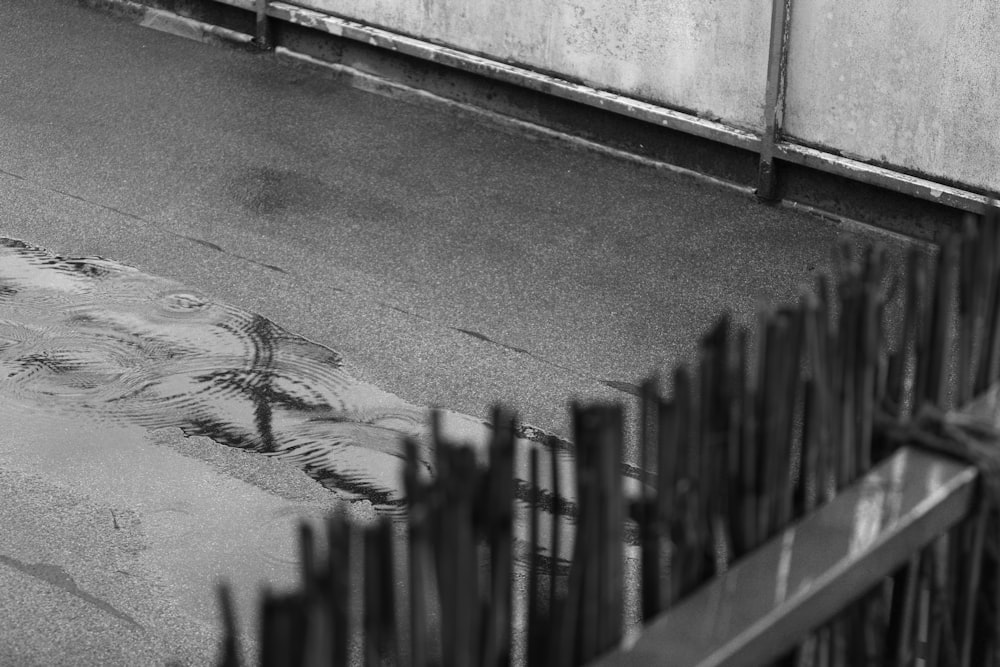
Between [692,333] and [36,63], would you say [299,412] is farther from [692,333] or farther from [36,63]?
[36,63]

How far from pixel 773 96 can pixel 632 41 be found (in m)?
0.82

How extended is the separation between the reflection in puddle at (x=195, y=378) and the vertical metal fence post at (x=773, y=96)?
230 centimetres

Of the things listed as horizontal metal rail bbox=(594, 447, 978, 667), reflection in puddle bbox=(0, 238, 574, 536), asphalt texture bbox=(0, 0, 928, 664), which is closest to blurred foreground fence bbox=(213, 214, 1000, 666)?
horizontal metal rail bbox=(594, 447, 978, 667)

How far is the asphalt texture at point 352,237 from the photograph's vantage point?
4520 millimetres

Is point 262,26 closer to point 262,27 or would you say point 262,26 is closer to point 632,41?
point 262,27

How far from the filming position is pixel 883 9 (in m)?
6.05

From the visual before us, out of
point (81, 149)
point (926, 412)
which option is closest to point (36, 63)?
point (81, 149)

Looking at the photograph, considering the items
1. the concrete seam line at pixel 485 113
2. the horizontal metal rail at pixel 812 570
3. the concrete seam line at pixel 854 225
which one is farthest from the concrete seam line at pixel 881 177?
the horizontal metal rail at pixel 812 570

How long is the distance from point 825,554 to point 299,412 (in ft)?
11.1

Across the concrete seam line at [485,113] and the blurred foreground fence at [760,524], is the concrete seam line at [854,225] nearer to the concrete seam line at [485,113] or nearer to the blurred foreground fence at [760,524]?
the concrete seam line at [485,113]

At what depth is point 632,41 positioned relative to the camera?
6.99 m

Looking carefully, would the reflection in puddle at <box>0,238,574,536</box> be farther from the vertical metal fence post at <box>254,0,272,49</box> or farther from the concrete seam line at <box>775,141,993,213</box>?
the vertical metal fence post at <box>254,0,272,49</box>

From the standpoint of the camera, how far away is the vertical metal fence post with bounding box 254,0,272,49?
8219mm

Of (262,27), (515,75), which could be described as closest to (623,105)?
(515,75)
